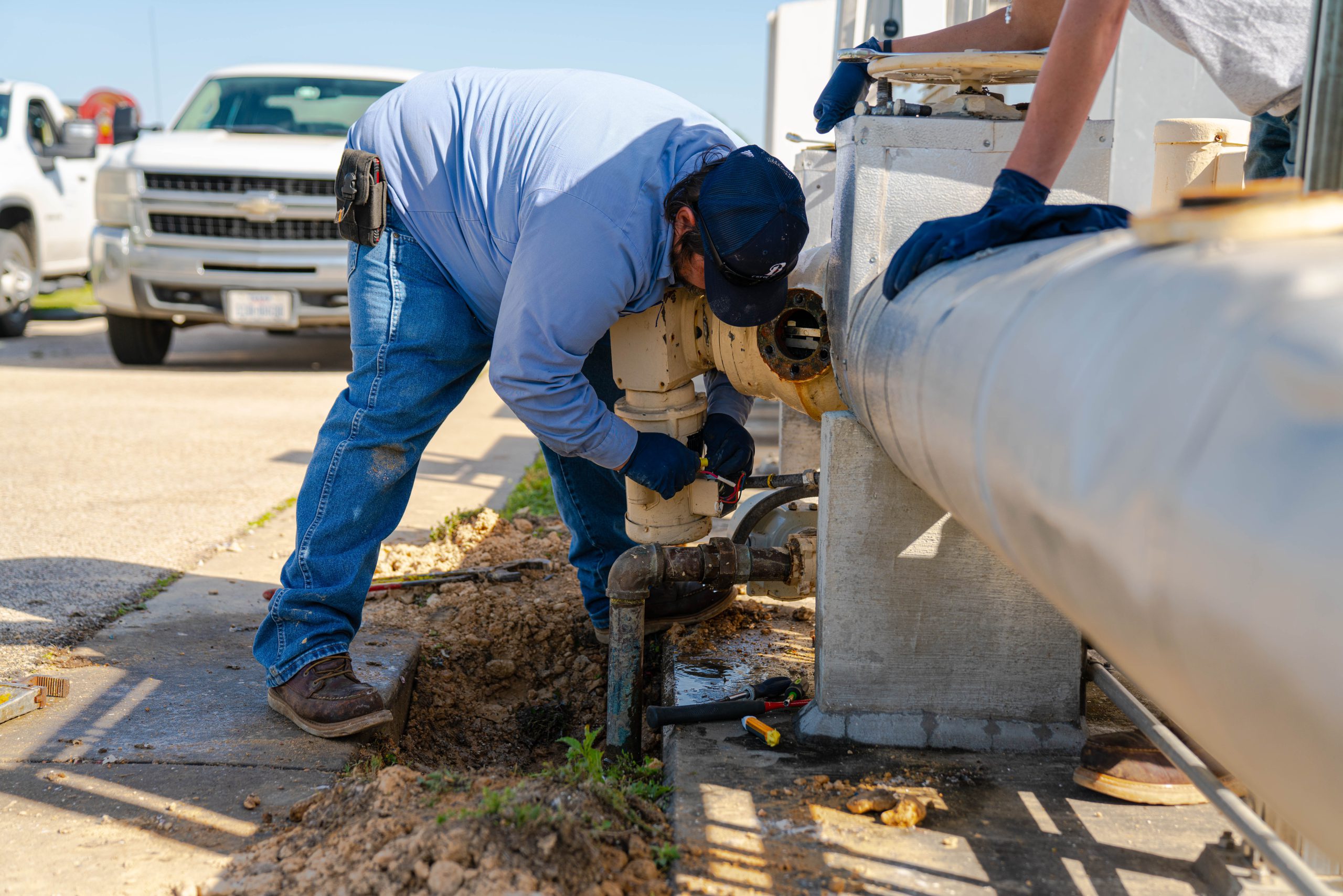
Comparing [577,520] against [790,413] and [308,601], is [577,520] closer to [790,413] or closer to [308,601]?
[308,601]

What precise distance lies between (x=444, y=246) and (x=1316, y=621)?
88.1 inches

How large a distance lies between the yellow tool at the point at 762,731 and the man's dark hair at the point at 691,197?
107cm

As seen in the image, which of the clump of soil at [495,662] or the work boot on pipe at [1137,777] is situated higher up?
the work boot on pipe at [1137,777]

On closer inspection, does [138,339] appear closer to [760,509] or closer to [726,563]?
[760,509]

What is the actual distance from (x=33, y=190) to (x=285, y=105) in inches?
139

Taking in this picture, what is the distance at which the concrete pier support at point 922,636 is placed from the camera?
7.65ft

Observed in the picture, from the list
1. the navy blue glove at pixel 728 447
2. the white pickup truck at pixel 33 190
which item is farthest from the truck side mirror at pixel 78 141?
the navy blue glove at pixel 728 447

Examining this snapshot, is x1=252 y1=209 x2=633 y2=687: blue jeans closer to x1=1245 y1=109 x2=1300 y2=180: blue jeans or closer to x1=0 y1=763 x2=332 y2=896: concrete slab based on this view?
x1=0 y1=763 x2=332 y2=896: concrete slab

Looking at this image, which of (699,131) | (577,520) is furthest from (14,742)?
(699,131)

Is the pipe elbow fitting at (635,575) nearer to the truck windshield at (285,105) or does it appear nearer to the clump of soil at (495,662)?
the clump of soil at (495,662)

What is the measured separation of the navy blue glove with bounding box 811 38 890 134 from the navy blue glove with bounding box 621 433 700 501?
97cm

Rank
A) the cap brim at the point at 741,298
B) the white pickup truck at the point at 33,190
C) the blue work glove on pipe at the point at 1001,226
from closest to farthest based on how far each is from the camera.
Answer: the blue work glove on pipe at the point at 1001,226
the cap brim at the point at 741,298
the white pickup truck at the point at 33,190

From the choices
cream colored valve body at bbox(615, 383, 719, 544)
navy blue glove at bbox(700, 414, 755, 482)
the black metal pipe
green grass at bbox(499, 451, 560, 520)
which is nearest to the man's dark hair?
cream colored valve body at bbox(615, 383, 719, 544)

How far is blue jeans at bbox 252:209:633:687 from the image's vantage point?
8.65ft
